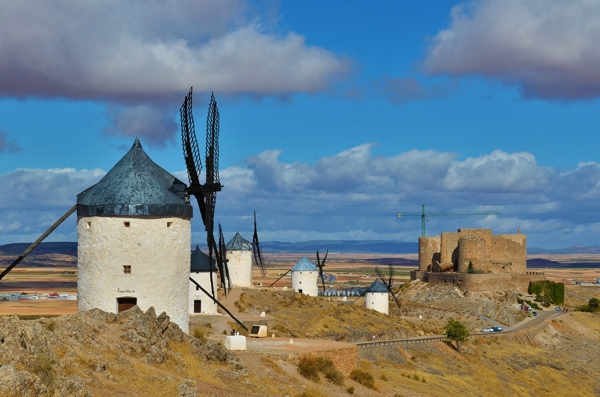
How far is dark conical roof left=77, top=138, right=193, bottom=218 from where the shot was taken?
26.0m

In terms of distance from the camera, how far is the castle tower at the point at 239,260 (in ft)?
185

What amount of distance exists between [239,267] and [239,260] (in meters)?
0.66

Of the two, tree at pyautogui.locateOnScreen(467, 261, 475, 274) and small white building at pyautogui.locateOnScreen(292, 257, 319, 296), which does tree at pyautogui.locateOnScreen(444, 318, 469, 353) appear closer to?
small white building at pyautogui.locateOnScreen(292, 257, 319, 296)

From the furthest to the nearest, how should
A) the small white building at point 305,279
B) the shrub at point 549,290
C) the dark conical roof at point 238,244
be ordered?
1. the shrub at point 549,290
2. the small white building at point 305,279
3. the dark conical roof at point 238,244

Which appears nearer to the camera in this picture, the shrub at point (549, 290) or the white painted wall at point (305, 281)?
the white painted wall at point (305, 281)

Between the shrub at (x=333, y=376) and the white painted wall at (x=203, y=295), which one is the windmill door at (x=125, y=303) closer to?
the shrub at (x=333, y=376)

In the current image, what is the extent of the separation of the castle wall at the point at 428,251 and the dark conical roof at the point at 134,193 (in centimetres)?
5360

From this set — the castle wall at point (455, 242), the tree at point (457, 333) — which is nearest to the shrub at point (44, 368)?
the tree at point (457, 333)

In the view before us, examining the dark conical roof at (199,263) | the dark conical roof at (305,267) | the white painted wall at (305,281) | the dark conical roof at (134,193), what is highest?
the dark conical roof at (134,193)

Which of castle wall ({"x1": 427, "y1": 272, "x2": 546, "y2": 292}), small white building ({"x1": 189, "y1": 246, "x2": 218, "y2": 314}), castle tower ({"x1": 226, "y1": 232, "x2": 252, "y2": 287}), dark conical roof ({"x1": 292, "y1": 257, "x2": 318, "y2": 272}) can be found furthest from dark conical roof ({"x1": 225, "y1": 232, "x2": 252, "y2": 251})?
castle wall ({"x1": 427, "y1": 272, "x2": 546, "y2": 292})

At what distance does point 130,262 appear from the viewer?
25750 millimetres

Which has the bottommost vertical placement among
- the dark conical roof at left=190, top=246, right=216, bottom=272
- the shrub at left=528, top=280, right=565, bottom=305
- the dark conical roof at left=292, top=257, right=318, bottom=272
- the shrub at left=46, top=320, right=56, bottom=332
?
the shrub at left=528, top=280, right=565, bottom=305

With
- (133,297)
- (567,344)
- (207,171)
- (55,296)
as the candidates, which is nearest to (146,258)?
(133,297)

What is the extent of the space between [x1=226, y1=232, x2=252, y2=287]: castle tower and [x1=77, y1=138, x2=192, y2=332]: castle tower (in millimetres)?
29329
